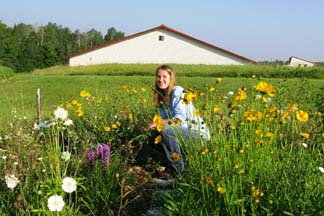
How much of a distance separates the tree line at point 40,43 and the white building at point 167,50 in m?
15.7

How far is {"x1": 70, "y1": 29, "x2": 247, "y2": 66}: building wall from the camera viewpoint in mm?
39344

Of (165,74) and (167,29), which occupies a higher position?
(167,29)

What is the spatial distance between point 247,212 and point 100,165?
3.51 feet

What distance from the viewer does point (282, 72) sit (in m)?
23.7

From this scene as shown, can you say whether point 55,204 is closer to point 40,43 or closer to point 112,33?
point 40,43

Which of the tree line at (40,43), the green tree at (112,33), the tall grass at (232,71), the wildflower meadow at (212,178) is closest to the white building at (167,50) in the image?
the tall grass at (232,71)

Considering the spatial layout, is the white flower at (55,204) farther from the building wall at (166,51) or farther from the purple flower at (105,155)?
the building wall at (166,51)

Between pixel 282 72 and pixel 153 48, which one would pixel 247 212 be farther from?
pixel 153 48

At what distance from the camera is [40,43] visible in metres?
88.3

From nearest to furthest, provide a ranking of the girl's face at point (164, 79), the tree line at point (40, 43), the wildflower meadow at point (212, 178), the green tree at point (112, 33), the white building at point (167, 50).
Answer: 1. the wildflower meadow at point (212, 178)
2. the girl's face at point (164, 79)
3. the white building at point (167, 50)
4. the tree line at point (40, 43)
5. the green tree at point (112, 33)

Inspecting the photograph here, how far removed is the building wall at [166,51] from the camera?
39.3 metres

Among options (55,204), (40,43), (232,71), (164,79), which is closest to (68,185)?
(55,204)

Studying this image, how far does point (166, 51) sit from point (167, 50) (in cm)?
13

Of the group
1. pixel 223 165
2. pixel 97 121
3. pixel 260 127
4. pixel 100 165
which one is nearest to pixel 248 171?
pixel 223 165
